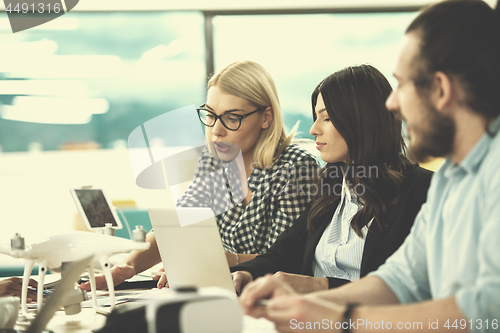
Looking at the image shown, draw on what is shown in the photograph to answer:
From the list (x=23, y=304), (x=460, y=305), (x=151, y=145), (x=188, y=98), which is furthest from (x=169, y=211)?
(x=188, y=98)

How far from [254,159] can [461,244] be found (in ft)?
3.97

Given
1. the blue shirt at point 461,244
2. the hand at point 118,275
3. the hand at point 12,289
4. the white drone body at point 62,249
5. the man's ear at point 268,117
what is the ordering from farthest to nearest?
the man's ear at point 268,117, the hand at point 118,275, the hand at point 12,289, the white drone body at point 62,249, the blue shirt at point 461,244

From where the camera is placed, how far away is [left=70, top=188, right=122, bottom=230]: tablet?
4.64 feet

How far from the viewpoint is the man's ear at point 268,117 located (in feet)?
6.07

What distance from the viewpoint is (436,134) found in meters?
0.74

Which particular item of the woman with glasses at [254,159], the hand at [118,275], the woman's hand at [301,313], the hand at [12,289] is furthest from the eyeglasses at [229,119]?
the woman's hand at [301,313]

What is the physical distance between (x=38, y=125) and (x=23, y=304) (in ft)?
10.4

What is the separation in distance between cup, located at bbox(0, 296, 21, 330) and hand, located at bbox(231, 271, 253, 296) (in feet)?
1.87

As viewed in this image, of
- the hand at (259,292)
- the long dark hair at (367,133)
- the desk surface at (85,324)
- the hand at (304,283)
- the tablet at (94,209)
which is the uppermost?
the long dark hair at (367,133)

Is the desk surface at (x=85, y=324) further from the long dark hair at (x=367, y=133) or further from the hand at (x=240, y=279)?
the long dark hair at (x=367, y=133)

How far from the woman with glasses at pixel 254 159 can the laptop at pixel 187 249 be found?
558mm

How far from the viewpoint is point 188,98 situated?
12.9ft

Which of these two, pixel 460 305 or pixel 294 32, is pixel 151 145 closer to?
pixel 460 305

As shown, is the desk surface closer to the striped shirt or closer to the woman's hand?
the woman's hand
